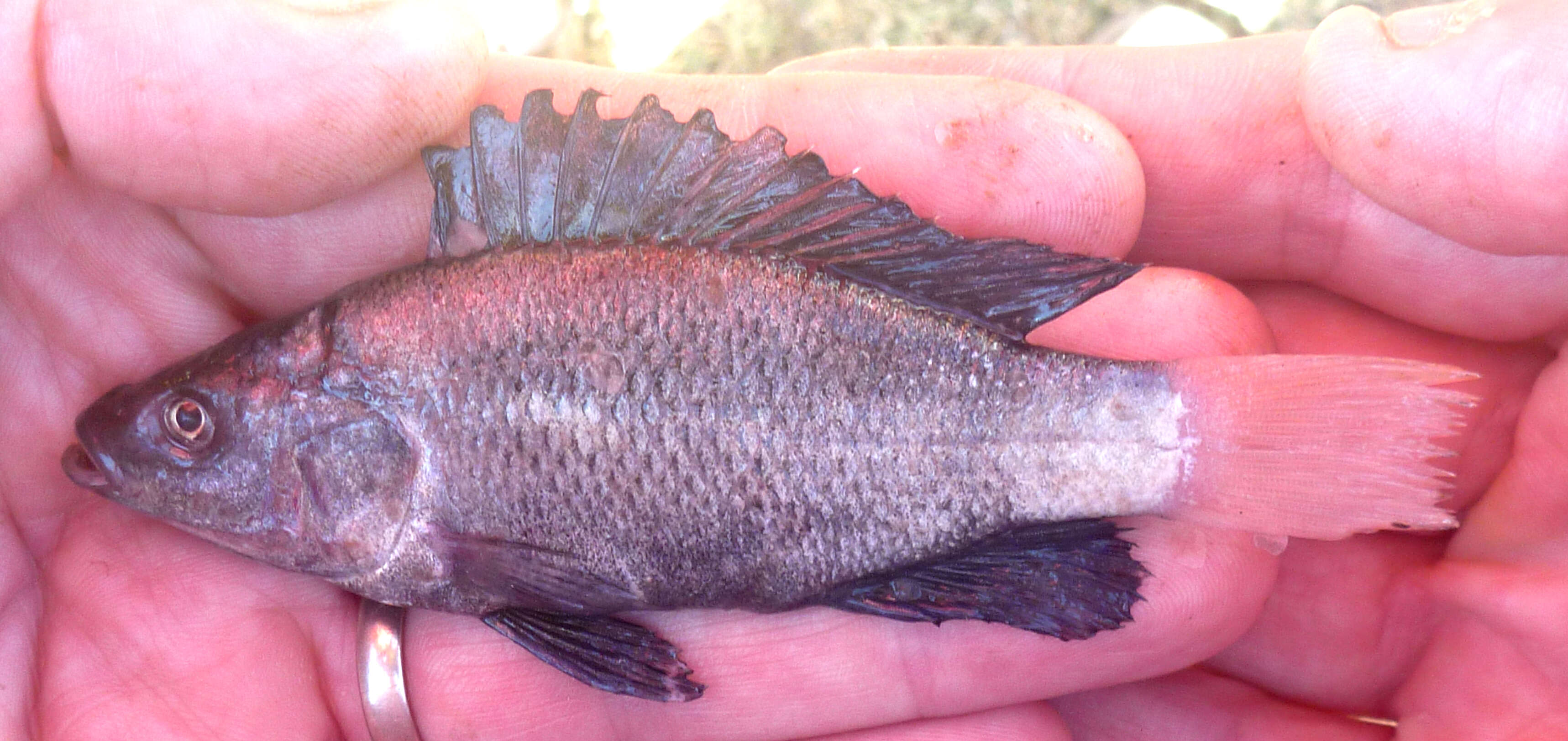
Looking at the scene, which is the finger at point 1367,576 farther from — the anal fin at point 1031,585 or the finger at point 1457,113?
the anal fin at point 1031,585

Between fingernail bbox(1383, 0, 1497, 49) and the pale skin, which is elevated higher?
fingernail bbox(1383, 0, 1497, 49)

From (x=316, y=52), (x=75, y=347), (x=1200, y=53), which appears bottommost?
(x=75, y=347)

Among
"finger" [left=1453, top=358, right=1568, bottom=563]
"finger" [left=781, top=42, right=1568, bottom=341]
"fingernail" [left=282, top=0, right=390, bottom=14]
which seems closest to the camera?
"fingernail" [left=282, top=0, right=390, bottom=14]

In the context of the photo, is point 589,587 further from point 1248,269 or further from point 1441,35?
point 1441,35

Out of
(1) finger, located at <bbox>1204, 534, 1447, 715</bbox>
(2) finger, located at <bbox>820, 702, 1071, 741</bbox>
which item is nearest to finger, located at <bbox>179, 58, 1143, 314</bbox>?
(1) finger, located at <bbox>1204, 534, 1447, 715</bbox>

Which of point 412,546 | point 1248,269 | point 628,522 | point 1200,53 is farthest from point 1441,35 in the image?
point 412,546

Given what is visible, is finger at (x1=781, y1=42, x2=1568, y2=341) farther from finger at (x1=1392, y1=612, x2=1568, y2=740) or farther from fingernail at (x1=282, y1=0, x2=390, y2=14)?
fingernail at (x1=282, y1=0, x2=390, y2=14)

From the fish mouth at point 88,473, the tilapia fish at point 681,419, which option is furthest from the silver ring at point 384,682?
the fish mouth at point 88,473
